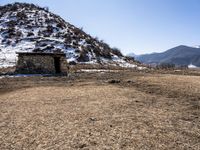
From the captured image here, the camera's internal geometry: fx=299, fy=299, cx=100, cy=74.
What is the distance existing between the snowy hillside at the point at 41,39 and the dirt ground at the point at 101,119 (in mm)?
26657

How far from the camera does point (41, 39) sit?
55.0 m

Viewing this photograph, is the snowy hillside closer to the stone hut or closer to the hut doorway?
the stone hut

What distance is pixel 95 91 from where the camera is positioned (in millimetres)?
19797

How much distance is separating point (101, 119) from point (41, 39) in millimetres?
44499

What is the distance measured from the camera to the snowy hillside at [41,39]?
49.7m

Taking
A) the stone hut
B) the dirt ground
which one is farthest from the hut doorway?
the dirt ground

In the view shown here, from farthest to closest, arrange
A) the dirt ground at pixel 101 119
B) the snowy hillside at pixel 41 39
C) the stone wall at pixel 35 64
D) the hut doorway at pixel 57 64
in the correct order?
1. the snowy hillside at pixel 41 39
2. the hut doorway at pixel 57 64
3. the stone wall at pixel 35 64
4. the dirt ground at pixel 101 119

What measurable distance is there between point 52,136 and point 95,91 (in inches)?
368

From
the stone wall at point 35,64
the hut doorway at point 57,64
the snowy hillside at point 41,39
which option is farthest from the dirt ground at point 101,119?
the snowy hillside at point 41,39

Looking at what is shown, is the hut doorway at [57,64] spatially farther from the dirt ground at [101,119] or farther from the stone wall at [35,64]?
the dirt ground at [101,119]

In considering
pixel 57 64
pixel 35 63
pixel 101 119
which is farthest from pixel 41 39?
pixel 101 119

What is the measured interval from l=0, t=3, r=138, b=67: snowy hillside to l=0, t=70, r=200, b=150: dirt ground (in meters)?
26.7

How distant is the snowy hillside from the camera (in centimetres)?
4966

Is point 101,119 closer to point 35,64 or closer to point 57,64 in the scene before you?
point 35,64
